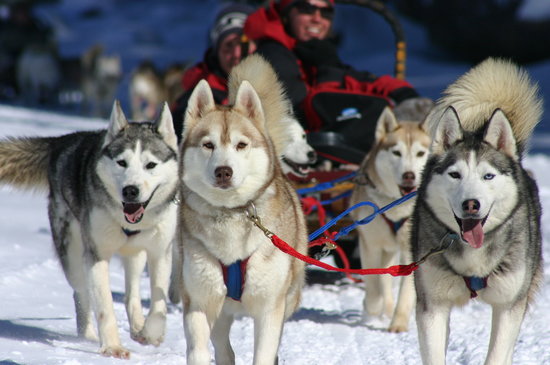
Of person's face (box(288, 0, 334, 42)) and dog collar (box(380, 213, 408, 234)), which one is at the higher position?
person's face (box(288, 0, 334, 42))

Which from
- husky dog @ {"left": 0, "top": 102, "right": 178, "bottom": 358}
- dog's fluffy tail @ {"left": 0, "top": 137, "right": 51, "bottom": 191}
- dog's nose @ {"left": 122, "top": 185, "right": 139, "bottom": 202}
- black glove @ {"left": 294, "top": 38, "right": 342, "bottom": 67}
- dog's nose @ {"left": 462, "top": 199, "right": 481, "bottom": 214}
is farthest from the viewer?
black glove @ {"left": 294, "top": 38, "right": 342, "bottom": 67}

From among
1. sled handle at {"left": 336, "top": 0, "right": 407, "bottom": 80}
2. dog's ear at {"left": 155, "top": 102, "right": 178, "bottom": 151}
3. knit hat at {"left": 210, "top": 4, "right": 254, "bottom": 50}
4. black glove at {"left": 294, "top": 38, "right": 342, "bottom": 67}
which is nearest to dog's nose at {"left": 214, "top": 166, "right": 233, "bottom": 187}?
dog's ear at {"left": 155, "top": 102, "right": 178, "bottom": 151}

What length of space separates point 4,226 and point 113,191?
3.07m

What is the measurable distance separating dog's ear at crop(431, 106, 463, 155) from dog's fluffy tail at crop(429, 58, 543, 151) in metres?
0.11

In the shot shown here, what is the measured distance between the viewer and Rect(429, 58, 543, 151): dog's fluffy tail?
3154 mm

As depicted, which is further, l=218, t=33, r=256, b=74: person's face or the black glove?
l=218, t=33, r=256, b=74: person's face

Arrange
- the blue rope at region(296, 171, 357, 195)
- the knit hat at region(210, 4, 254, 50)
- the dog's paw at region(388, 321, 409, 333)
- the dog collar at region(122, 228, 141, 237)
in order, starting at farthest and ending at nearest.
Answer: the knit hat at region(210, 4, 254, 50) < the blue rope at region(296, 171, 357, 195) < the dog's paw at region(388, 321, 409, 333) < the dog collar at region(122, 228, 141, 237)

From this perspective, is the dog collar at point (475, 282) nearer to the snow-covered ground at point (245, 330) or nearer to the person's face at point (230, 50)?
the snow-covered ground at point (245, 330)

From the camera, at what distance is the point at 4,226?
6301mm

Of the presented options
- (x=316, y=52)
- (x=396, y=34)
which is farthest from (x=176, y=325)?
(x=396, y=34)

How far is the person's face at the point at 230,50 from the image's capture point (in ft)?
20.1

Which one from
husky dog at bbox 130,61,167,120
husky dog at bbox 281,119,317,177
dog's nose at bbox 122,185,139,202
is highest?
husky dog at bbox 130,61,167,120

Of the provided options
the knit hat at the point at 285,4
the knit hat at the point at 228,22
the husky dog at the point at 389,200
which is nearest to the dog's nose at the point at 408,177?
the husky dog at the point at 389,200

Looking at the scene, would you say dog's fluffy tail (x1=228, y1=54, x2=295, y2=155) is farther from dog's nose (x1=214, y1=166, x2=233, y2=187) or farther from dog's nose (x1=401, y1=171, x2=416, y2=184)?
dog's nose (x1=401, y1=171, x2=416, y2=184)
